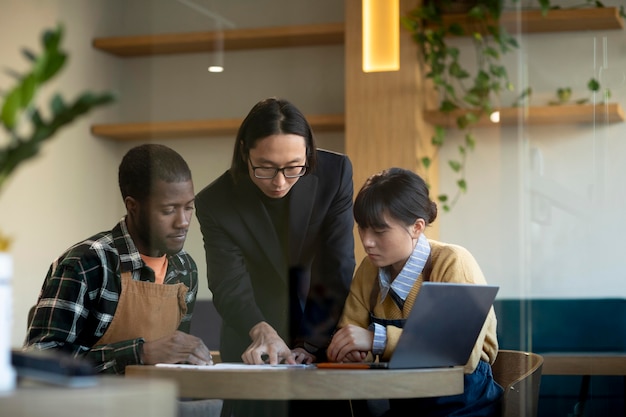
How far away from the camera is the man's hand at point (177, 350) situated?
2.33 meters

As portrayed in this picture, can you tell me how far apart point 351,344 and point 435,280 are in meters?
0.23

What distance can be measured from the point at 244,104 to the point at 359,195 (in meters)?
0.35

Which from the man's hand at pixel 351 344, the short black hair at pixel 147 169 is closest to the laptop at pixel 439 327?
the man's hand at pixel 351 344

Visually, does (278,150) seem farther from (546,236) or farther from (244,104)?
(546,236)

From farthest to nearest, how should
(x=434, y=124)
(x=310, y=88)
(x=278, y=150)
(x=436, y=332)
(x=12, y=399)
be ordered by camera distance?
(x=434, y=124)
(x=310, y=88)
(x=278, y=150)
(x=436, y=332)
(x=12, y=399)

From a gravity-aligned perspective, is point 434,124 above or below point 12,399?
above

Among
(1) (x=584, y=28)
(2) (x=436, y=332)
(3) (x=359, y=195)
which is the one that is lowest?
(2) (x=436, y=332)

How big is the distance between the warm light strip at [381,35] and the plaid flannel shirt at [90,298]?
2.35 feet

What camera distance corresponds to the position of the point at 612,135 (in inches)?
116

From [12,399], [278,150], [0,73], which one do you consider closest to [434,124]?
[278,150]

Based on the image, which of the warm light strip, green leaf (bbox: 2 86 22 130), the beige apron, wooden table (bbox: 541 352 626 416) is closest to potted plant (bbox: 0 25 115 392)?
green leaf (bbox: 2 86 22 130)

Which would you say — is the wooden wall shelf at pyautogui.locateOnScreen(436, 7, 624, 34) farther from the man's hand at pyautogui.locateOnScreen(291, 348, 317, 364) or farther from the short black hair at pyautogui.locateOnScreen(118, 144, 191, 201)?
the man's hand at pyautogui.locateOnScreen(291, 348, 317, 364)

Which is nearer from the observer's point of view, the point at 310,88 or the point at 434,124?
the point at 310,88

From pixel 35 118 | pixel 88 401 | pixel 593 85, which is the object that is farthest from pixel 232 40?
pixel 88 401
